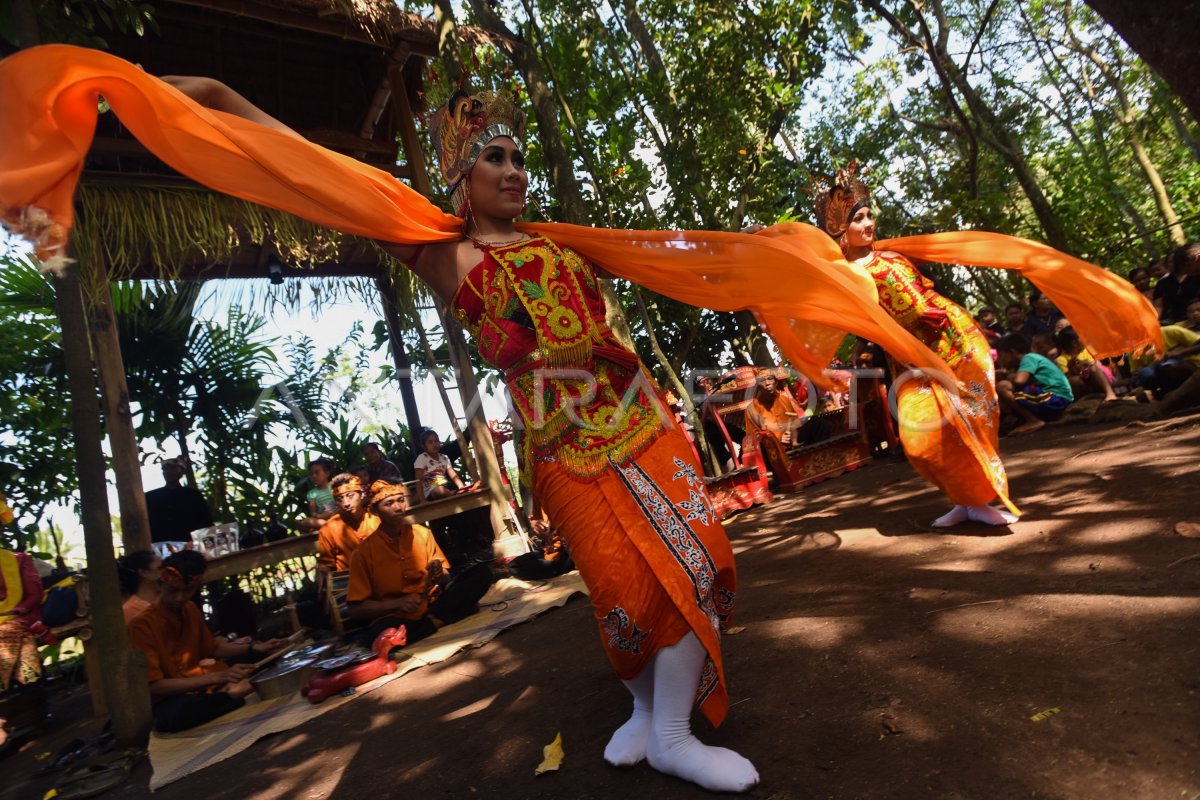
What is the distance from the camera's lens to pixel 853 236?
13.9 feet

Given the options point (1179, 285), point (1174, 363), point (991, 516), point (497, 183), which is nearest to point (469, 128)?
point (497, 183)

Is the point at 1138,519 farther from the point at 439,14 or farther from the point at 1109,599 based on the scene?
the point at 439,14

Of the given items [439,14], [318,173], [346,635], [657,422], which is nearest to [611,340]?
[657,422]

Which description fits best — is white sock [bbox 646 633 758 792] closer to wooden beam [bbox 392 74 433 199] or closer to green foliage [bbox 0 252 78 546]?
wooden beam [bbox 392 74 433 199]

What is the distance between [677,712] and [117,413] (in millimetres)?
5268

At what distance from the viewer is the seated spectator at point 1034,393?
720 centimetres

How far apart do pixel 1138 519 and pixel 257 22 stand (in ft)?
25.7

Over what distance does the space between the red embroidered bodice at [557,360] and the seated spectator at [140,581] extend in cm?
365

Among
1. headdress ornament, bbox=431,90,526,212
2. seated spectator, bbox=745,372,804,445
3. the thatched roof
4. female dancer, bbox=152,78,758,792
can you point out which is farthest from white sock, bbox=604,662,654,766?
seated spectator, bbox=745,372,804,445

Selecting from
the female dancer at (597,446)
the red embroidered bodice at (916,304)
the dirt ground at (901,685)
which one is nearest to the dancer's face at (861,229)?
the red embroidered bodice at (916,304)

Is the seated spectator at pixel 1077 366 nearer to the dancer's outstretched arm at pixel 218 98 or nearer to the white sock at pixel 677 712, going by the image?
the white sock at pixel 677 712

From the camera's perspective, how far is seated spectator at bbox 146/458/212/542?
305 inches

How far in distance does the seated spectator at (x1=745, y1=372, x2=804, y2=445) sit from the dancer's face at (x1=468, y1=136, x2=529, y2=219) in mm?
6098

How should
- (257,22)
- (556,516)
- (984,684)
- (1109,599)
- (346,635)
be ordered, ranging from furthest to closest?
(257,22) < (346,635) < (1109,599) < (556,516) < (984,684)
